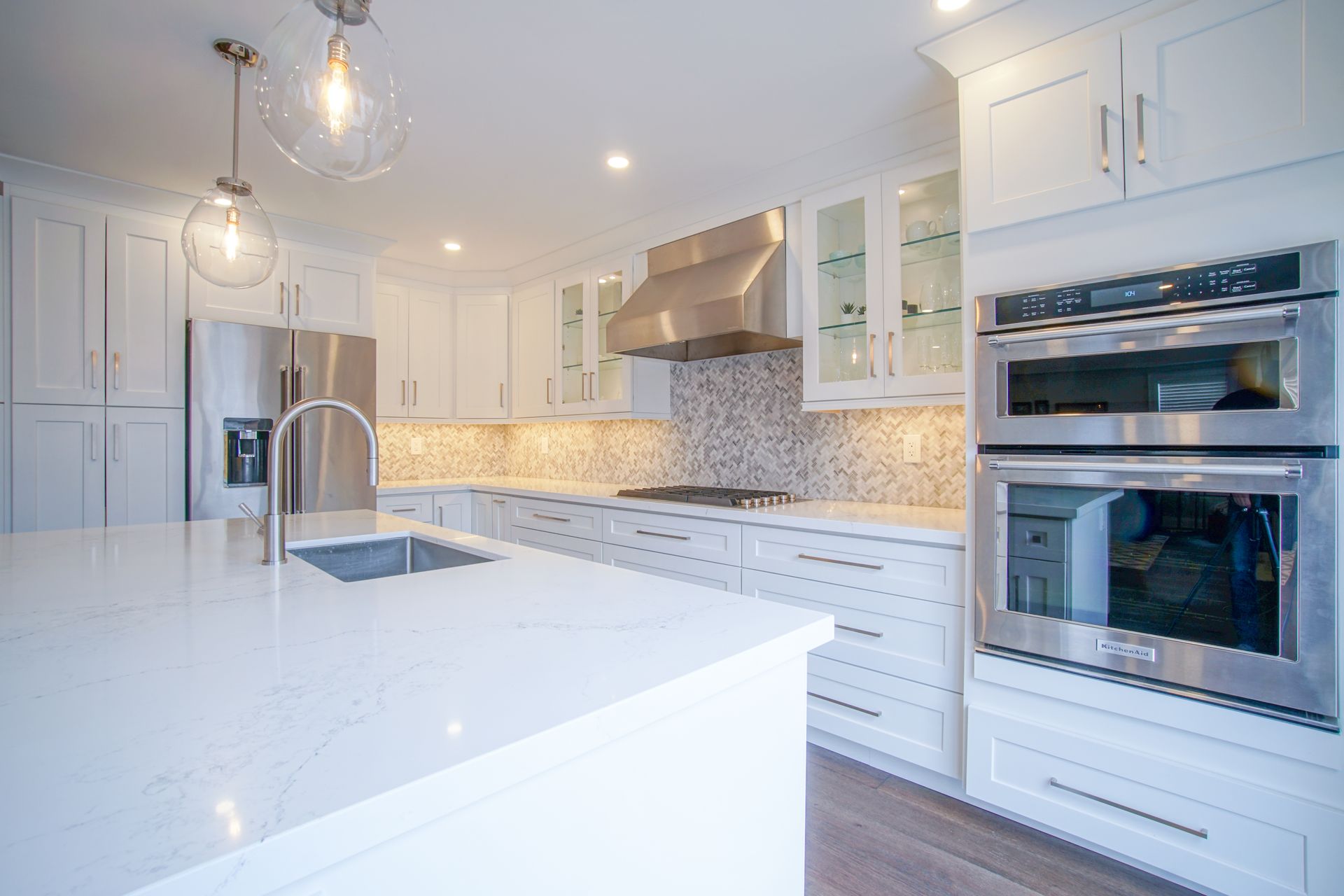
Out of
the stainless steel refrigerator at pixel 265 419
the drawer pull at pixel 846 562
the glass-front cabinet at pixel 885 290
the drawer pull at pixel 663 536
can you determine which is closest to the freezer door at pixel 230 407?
the stainless steel refrigerator at pixel 265 419

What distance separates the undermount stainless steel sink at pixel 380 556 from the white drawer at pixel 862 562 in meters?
1.23

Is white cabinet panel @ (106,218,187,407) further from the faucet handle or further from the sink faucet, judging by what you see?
the sink faucet

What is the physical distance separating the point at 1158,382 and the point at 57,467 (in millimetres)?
4217

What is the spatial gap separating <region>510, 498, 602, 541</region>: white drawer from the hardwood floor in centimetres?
165

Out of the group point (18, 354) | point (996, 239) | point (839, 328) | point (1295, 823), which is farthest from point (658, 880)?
point (18, 354)

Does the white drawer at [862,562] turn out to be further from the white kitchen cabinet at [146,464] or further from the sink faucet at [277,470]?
the white kitchen cabinet at [146,464]

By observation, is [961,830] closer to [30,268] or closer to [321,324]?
[321,324]

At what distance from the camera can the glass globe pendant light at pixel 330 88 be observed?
119cm

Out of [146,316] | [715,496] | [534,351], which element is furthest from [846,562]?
[146,316]

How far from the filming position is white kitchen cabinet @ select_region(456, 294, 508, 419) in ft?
14.7

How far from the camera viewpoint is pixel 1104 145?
1672mm

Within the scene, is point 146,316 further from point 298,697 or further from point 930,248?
point 930,248

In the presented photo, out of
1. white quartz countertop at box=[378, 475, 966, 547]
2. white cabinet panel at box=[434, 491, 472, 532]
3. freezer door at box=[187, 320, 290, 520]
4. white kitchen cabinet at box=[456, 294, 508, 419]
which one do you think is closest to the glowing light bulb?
freezer door at box=[187, 320, 290, 520]

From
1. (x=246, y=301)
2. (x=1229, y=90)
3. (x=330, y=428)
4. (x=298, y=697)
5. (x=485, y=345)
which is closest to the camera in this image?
(x=298, y=697)
